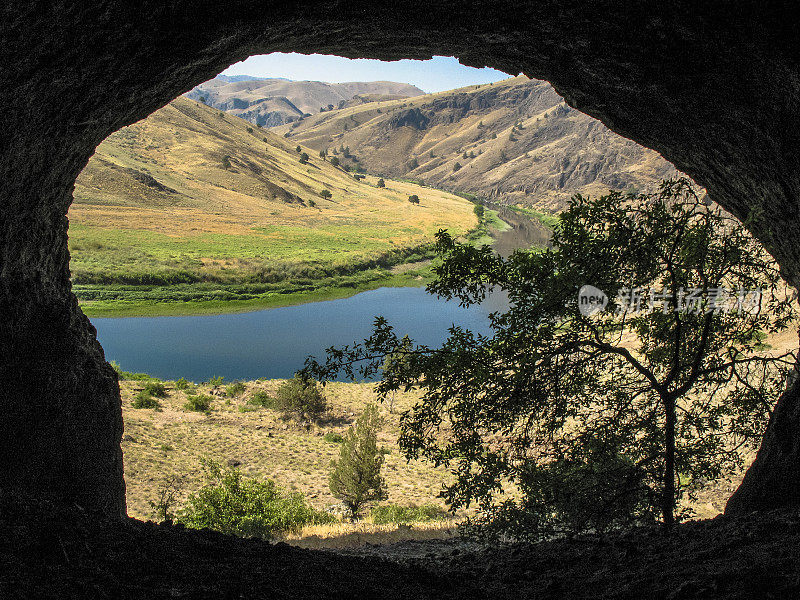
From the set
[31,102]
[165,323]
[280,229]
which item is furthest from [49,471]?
[280,229]

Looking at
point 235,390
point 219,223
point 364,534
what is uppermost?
point 219,223

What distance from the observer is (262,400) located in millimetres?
31344

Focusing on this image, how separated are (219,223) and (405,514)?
251 ft

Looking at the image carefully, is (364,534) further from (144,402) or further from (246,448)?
(144,402)

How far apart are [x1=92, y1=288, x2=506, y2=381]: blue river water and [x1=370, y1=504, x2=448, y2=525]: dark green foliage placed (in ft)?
60.2

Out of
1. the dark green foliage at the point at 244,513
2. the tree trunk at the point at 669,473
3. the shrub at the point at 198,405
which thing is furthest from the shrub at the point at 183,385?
the tree trunk at the point at 669,473

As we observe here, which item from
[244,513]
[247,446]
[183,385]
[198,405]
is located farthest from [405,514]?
[183,385]

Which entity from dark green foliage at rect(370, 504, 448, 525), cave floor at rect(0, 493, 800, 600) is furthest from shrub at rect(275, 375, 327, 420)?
cave floor at rect(0, 493, 800, 600)

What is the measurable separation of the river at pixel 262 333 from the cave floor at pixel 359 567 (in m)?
28.9

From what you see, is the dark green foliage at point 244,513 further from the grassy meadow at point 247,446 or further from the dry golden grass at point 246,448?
the dry golden grass at point 246,448

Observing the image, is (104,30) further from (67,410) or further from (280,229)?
(280,229)

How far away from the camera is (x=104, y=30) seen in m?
4.63

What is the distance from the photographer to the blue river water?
3978cm

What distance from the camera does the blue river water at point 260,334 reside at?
39781mm
